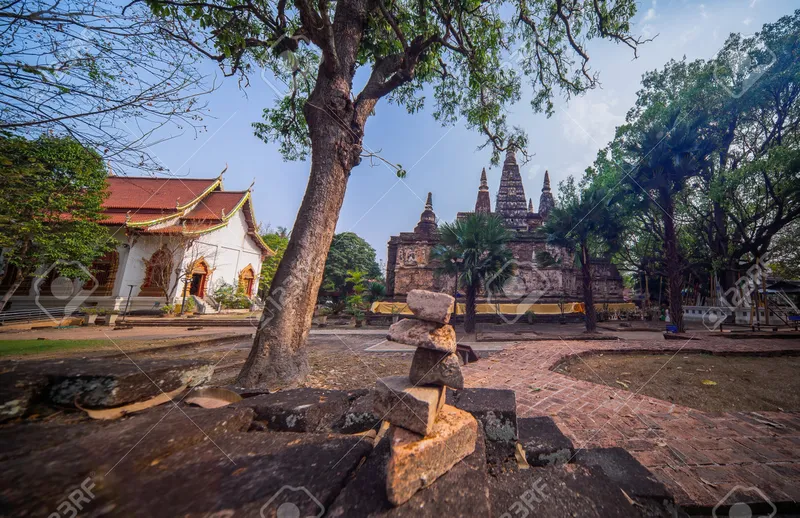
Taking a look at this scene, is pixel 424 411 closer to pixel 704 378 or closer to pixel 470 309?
pixel 704 378

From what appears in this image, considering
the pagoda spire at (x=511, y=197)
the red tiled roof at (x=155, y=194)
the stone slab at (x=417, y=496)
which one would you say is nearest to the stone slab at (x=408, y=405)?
the stone slab at (x=417, y=496)

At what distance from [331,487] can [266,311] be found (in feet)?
12.7

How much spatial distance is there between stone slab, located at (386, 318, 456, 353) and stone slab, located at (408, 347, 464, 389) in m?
0.07

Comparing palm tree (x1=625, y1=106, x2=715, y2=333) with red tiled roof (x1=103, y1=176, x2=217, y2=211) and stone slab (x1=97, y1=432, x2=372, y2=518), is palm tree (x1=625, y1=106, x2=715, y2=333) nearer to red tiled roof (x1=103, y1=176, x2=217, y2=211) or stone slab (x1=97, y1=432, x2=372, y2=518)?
stone slab (x1=97, y1=432, x2=372, y2=518)

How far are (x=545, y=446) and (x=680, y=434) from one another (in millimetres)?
2031

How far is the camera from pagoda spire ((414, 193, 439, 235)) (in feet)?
74.1

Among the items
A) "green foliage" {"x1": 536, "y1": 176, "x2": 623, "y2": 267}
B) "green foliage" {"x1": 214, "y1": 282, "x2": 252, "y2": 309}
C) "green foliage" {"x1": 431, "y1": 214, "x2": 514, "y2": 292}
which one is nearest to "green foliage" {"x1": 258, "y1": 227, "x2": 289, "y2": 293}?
"green foliage" {"x1": 214, "y1": 282, "x2": 252, "y2": 309}

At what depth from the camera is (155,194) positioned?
18.7m

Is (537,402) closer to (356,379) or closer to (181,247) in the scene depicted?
(356,379)

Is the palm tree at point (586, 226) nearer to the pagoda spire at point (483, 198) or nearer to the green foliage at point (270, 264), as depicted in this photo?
the pagoda spire at point (483, 198)

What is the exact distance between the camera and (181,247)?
1730 centimetres

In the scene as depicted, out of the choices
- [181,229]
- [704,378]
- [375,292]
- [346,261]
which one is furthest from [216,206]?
[704,378]

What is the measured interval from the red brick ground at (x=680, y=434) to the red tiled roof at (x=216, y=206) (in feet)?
70.1

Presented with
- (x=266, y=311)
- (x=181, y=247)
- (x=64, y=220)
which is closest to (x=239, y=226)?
(x=181, y=247)
